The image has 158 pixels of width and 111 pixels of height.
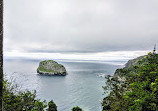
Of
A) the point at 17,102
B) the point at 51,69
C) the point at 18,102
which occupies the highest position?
the point at 17,102

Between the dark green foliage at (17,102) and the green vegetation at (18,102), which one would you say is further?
the green vegetation at (18,102)

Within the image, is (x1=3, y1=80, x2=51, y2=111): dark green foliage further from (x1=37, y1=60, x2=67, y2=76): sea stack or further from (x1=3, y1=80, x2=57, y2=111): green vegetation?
(x1=37, y1=60, x2=67, y2=76): sea stack

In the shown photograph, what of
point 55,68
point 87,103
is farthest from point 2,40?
point 55,68

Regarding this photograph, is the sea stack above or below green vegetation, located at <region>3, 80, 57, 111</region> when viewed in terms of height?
below

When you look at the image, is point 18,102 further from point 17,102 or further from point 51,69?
point 51,69

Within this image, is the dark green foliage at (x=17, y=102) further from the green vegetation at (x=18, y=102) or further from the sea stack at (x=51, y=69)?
the sea stack at (x=51, y=69)

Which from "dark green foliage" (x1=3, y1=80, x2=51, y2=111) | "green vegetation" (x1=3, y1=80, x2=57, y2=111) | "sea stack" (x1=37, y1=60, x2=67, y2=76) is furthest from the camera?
"sea stack" (x1=37, y1=60, x2=67, y2=76)

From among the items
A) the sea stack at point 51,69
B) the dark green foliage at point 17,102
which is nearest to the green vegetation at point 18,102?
the dark green foliage at point 17,102

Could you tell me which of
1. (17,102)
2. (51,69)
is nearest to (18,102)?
(17,102)

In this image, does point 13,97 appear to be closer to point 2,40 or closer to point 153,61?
point 2,40

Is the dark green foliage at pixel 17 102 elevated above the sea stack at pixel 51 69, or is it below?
above

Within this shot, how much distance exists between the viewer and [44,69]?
141m

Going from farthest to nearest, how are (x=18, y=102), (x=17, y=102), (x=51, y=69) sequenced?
(x=51, y=69) → (x=18, y=102) → (x=17, y=102)

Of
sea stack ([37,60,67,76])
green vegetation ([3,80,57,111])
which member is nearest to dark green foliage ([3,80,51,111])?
green vegetation ([3,80,57,111])
